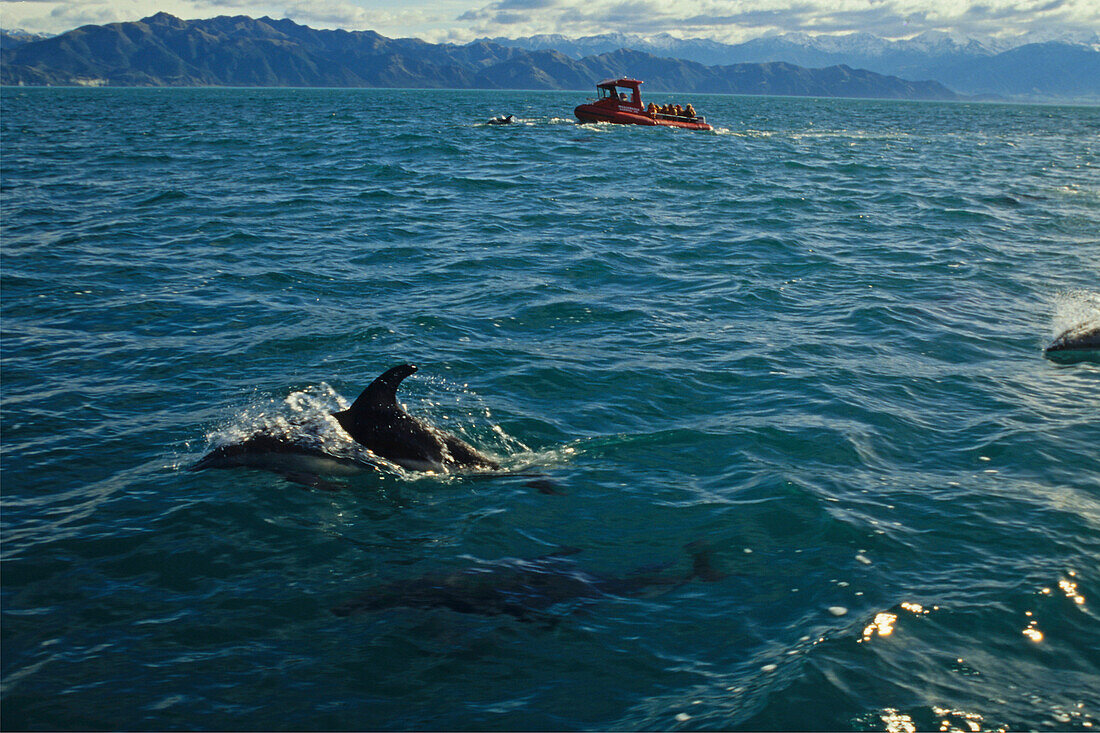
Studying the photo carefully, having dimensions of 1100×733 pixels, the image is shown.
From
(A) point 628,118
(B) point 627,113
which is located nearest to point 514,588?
(A) point 628,118

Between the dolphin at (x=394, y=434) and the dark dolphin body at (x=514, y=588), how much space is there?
6.93 ft

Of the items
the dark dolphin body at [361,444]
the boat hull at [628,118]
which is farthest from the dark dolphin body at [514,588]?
the boat hull at [628,118]

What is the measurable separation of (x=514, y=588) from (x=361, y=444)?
3.00 metres

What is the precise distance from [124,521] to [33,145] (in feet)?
149

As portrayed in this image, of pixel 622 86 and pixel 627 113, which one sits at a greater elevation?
pixel 622 86

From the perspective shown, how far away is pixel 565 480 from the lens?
9102mm

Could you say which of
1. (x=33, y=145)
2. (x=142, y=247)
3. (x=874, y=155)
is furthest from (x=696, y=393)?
(x=33, y=145)

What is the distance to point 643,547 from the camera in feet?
25.4

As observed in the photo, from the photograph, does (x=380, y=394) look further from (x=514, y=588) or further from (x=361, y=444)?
(x=514, y=588)

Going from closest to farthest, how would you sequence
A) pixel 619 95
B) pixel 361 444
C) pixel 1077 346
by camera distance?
pixel 361 444, pixel 1077 346, pixel 619 95

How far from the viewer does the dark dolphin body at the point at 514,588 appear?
6.67m

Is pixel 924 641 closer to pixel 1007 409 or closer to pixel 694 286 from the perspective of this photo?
pixel 1007 409

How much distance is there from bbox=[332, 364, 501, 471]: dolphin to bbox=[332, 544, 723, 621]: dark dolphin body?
6.93ft

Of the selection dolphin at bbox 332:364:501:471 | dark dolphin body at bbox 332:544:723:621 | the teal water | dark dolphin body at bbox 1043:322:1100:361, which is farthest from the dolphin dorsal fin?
dark dolphin body at bbox 1043:322:1100:361
